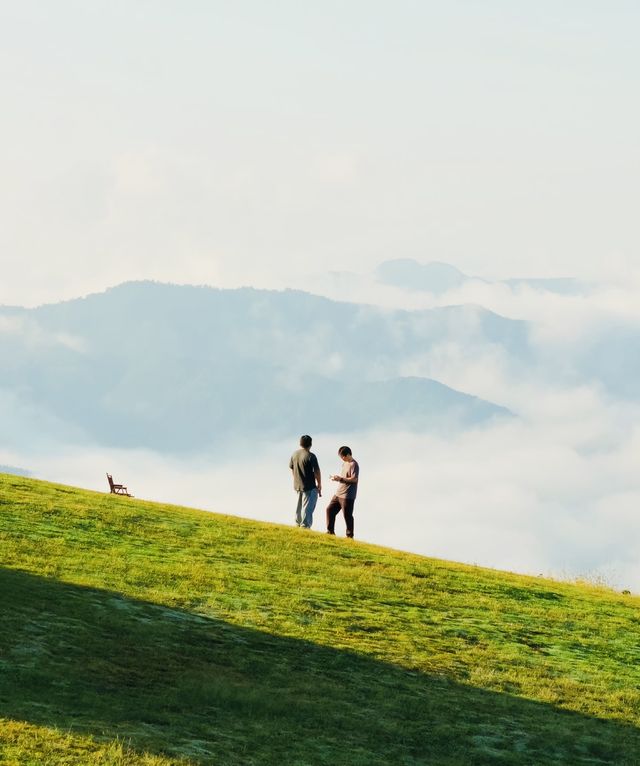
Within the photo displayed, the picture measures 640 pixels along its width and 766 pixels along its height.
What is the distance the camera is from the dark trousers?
103 ft

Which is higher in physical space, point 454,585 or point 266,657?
point 454,585

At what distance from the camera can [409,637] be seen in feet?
69.9

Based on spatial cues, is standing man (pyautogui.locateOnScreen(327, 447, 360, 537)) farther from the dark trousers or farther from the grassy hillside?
the grassy hillside

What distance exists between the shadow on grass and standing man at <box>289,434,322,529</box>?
39.1ft

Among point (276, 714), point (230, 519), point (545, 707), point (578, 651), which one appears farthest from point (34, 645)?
point (230, 519)

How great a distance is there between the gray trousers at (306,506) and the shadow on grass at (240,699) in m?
12.2

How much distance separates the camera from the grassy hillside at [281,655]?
48.3 ft

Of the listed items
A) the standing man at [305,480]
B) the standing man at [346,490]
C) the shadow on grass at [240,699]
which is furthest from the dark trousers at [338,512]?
the shadow on grass at [240,699]

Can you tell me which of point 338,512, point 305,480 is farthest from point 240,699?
point 305,480

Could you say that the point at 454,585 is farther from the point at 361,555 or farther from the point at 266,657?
the point at 266,657

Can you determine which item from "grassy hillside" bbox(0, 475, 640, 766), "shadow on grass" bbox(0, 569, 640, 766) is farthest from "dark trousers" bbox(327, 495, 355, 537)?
"shadow on grass" bbox(0, 569, 640, 766)

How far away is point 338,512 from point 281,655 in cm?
1282

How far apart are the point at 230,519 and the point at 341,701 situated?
14.8 m

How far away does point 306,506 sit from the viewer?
32438mm
